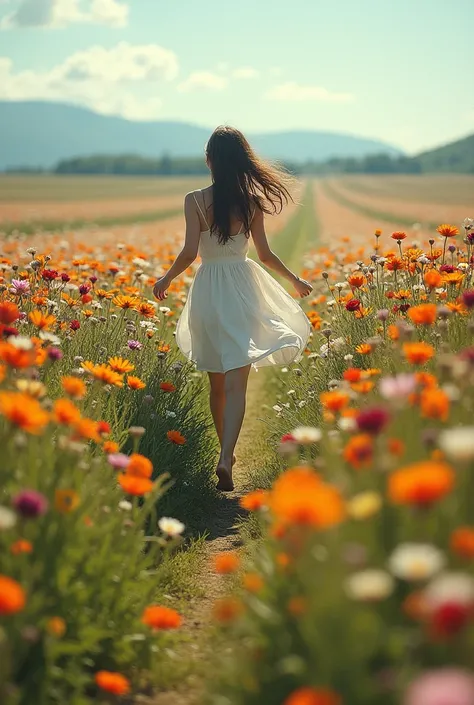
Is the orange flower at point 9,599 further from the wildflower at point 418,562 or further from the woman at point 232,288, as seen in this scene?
the woman at point 232,288

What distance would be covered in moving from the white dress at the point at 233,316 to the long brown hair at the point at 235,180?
142 millimetres

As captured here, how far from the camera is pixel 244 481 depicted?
5836mm

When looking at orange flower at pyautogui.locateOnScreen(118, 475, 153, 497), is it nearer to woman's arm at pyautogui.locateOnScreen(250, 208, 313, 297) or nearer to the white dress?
the white dress

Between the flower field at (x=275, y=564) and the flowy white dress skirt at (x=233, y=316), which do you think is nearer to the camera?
the flower field at (x=275, y=564)

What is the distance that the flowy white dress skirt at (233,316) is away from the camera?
5574 mm

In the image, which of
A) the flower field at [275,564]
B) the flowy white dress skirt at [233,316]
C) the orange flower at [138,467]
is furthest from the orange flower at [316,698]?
the flowy white dress skirt at [233,316]

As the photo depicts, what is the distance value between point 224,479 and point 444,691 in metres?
3.92

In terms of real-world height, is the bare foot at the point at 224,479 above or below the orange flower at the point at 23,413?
below

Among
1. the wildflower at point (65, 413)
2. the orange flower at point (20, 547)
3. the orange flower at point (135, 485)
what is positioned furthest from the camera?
the orange flower at point (135, 485)

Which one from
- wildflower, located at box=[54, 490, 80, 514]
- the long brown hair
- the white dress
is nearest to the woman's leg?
the white dress

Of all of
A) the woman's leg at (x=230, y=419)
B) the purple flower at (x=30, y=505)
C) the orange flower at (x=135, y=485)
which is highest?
the purple flower at (x=30, y=505)

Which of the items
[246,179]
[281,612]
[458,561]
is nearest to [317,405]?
[246,179]

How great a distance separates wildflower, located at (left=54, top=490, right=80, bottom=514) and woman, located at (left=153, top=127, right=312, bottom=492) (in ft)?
8.63

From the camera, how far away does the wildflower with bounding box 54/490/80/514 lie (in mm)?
2666
